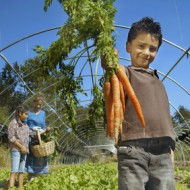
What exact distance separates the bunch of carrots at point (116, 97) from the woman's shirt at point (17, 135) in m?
3.76

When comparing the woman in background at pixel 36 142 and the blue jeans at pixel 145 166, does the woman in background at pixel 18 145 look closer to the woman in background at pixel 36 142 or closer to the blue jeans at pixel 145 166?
the woman in background at pixel 36 142

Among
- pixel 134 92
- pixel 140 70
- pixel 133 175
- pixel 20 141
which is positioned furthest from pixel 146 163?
pixel 20 141

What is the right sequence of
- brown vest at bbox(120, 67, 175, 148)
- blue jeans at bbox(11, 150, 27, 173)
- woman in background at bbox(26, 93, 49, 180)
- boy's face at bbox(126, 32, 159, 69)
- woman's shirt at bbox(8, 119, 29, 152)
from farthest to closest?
woman in background at bbox(26, 93, 49, 180)
woman's shirt at bbox(8, 119, 29, 152)
blue jeans at bbox(11, 150, 27, 173)
boy's face at bbox(126, 32, 159, 69)
brown vest at bbox(120, 67, 175, 148)

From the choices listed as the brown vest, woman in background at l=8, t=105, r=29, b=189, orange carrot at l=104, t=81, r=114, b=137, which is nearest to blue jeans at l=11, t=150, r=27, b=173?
woman in background at l=8, t=105, r=29, b=189

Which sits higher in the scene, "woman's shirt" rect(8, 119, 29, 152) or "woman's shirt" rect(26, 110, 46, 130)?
"woman's shirt" rect(26, 110, 46, 130)

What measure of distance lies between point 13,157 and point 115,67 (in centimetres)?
415

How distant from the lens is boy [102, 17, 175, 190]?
7.41 feet

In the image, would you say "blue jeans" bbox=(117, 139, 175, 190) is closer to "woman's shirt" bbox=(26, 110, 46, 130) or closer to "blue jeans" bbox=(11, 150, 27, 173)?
"blue jeans" bbox=(11, 150, 27, 173)

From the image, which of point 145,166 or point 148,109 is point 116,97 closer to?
point 148,109

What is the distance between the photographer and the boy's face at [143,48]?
249cm

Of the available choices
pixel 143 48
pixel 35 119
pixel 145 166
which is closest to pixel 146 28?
pixel 143 48

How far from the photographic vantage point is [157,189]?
2.27 metres

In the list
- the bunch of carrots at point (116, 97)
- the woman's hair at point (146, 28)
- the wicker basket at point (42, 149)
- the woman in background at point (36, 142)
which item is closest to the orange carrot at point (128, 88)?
the bunch of carrots at point (116, 97)

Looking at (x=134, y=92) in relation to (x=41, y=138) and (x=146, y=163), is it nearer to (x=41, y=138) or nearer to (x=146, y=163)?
(x=146, y=163)
